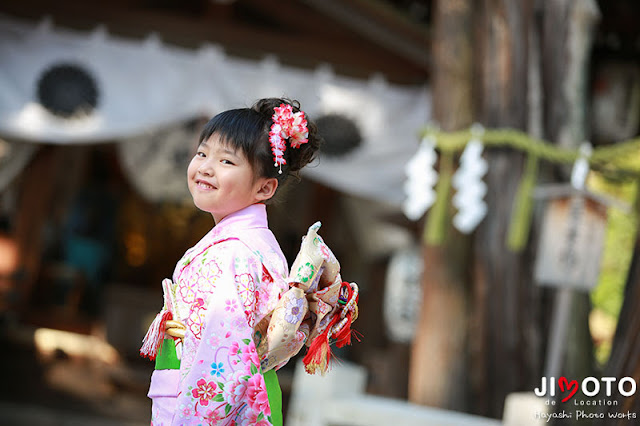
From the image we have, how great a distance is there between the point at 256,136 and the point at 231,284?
453 mm

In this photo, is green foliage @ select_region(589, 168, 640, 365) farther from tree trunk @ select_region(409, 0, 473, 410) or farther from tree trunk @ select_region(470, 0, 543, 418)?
tree trunk @ select_region(470, 0, 543, 418)

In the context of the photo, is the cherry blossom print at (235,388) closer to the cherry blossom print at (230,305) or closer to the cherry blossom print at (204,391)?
the cherry blossom print at (204,391)

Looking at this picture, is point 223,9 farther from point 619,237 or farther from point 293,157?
point 619,237

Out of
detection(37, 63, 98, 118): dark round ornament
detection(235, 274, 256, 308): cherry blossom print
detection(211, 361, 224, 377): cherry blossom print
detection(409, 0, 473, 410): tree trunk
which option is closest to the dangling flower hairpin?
detection(235, 274, 256, 308): cherry blossom print

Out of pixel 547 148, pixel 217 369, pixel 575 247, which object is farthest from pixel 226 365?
pixel 547 148

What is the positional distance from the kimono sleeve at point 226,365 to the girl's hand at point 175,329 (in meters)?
0.08

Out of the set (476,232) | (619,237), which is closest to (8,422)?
(476,232)

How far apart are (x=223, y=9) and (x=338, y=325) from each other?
568 centimetres

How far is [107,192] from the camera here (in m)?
11.9

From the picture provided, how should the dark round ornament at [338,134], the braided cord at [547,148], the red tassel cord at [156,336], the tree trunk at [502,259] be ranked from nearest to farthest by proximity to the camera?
1. the red tassel cord at [156,336]
2. the braided cord at [547,148]
3. the tree trunk at [502,259]
4. the dark round ornament at [338,134]

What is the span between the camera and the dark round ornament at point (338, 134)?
6.85 metres

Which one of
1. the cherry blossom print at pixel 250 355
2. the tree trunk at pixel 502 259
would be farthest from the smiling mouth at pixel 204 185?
the tree trunk at pixel 502 259

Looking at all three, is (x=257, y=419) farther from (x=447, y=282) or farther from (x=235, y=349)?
(x=447, y=282)

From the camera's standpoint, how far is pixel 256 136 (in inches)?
85.6
